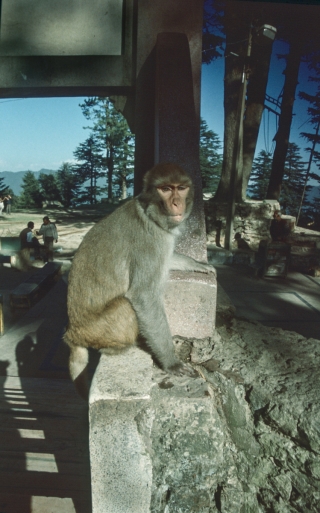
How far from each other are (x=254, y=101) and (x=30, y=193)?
66.8ft

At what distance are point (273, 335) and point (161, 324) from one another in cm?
101

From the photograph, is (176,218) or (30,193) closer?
(176,218)

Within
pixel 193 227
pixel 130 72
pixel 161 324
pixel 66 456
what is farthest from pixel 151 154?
pixel 66 456

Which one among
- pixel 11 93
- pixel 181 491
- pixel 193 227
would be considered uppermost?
pixel 11 93

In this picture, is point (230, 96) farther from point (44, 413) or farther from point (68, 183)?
point (68, 183)

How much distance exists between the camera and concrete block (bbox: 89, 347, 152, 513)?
1808 mm

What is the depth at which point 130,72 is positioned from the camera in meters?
4.41

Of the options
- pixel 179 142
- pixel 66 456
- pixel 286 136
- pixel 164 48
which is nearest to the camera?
pixel 66 456

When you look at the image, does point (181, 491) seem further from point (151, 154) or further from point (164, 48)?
point (164, 48)

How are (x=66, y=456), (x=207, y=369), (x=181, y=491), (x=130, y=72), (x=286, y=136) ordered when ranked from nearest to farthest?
(x=181, y=491) → (x=207, y=369) → (x=66, y=456) → (x=130, y=72) → (x=286, y=136)

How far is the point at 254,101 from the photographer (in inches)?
519

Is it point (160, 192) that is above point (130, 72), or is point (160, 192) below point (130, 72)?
below

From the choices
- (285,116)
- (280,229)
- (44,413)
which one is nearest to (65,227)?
(280,229)

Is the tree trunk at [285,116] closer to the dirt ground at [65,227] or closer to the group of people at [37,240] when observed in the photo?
the dirt ground at [65,227]
